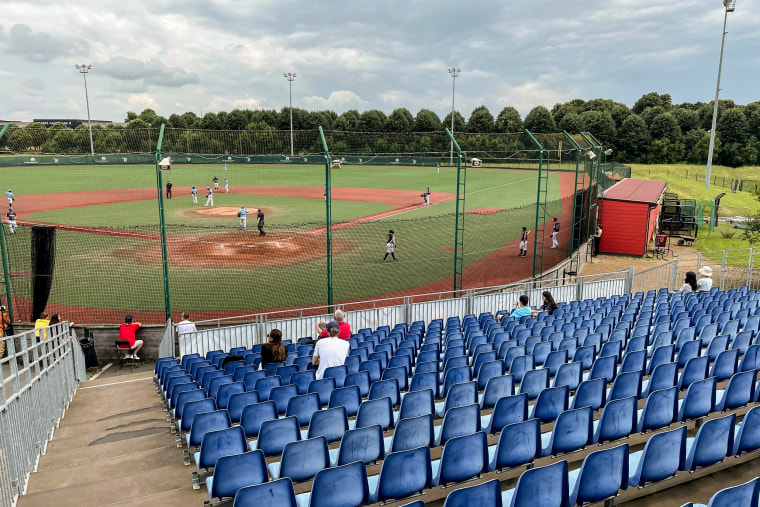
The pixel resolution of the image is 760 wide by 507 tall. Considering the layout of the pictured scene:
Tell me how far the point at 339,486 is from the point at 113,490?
2723 millimetres

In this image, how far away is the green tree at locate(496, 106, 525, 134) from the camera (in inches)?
2703

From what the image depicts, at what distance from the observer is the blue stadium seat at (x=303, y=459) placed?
4.54 m

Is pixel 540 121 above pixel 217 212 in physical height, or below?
above

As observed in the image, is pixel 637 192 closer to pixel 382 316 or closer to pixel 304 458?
pixel 382 316

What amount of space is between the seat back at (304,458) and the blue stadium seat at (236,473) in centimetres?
21

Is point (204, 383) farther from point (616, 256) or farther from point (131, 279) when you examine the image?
point (616, 256)

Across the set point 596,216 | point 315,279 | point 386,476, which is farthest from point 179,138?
point 596,216

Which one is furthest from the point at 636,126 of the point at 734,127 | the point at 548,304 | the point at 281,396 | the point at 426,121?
the point at 281,396

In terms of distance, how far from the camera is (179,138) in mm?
18391

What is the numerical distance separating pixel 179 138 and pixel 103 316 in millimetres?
6541

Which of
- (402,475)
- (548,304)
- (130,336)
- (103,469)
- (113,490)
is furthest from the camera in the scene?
(130,336)

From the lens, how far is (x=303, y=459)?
4613 mm

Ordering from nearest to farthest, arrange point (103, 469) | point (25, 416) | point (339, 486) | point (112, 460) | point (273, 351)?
point (339, 486) < point (103, 469) < point (25, 416) < point (112, 460) < point (273, 351)

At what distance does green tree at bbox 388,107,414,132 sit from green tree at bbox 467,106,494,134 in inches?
506
